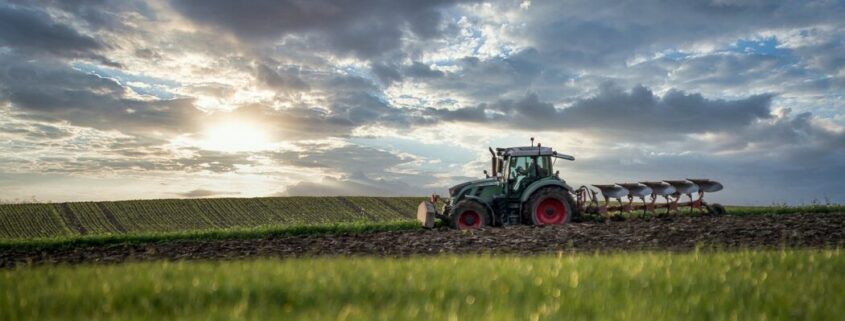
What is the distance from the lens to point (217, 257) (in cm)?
1723

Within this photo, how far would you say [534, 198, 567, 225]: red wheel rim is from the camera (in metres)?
22.3

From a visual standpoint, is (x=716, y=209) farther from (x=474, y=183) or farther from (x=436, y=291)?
(x=436, y=291)

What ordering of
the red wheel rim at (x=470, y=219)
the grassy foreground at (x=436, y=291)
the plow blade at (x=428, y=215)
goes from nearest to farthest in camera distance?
the grassy foreground at (x=436, y=291)
the red wheel rim at (x=470, y=219)
the plow blade at (x=428, y=215)

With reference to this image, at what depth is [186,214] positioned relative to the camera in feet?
149

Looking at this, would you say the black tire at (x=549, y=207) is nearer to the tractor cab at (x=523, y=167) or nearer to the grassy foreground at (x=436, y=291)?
the tractor cab at (x=523, y=167)

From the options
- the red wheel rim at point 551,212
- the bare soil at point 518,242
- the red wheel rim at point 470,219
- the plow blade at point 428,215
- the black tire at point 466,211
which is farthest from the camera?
the plow blade at point 428,215

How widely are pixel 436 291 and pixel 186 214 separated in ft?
136

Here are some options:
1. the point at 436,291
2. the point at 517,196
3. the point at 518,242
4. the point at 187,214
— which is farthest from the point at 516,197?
the point at 187,214

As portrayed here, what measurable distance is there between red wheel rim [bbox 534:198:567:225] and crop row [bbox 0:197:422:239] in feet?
61.8

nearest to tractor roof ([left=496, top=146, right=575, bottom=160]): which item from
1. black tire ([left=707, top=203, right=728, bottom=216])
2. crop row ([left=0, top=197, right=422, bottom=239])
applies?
black tire ([left=707, top=203, right=728, bottom=216])

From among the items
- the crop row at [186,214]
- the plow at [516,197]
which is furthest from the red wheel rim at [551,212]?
the crop row at [186,214]

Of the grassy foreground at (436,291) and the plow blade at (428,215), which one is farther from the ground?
the plow blade at (428,215)

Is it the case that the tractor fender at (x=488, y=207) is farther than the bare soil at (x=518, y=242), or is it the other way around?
the tractor fender at (x=488, y=207)

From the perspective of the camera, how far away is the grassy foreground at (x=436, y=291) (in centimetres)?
604
